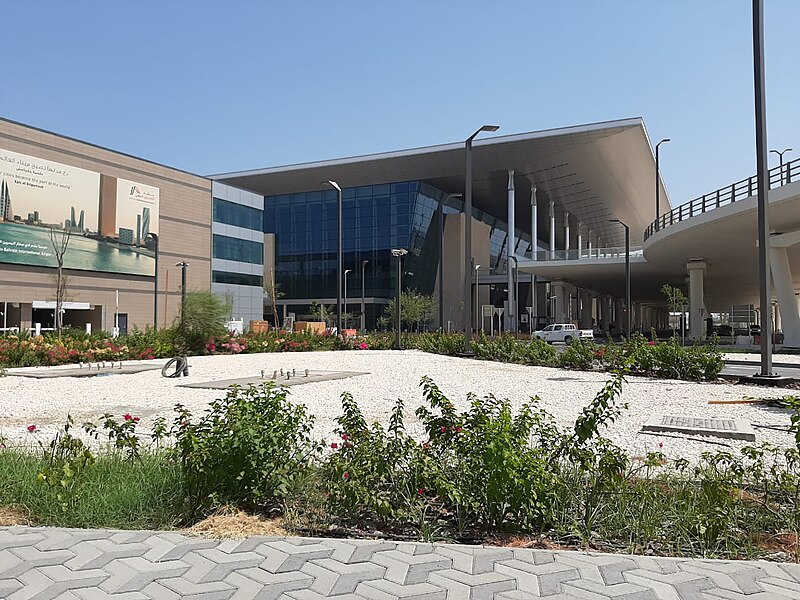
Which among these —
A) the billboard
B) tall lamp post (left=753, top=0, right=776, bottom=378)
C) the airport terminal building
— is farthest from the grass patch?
the billboard

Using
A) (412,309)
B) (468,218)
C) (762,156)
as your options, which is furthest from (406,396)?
(412,309)

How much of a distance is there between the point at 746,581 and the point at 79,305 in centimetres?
5149

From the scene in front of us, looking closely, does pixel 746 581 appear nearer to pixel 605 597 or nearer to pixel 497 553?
pixel 605 597

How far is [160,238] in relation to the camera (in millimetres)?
56500

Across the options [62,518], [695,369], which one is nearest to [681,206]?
[695,369]

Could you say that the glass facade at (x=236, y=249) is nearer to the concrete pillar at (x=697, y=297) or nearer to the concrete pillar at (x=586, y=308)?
the concrete pillar at (x=586, y=308)

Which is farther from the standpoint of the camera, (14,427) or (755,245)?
(755,245)

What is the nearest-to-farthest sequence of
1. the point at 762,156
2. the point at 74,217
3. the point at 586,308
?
the point at 762,156, the point at 74,217, the point at 586,308

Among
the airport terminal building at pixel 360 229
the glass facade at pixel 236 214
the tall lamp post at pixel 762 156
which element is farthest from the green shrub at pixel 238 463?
the glass facade at pixel 236 214

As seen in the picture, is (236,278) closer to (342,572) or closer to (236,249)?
(236,249)

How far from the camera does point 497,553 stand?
3947 millimetres

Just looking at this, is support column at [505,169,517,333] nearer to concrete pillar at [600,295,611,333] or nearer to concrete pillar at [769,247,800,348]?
concrete pillar at [769,247,800,348]

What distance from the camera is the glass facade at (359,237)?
2810 inches

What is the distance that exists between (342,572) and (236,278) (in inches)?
2492
